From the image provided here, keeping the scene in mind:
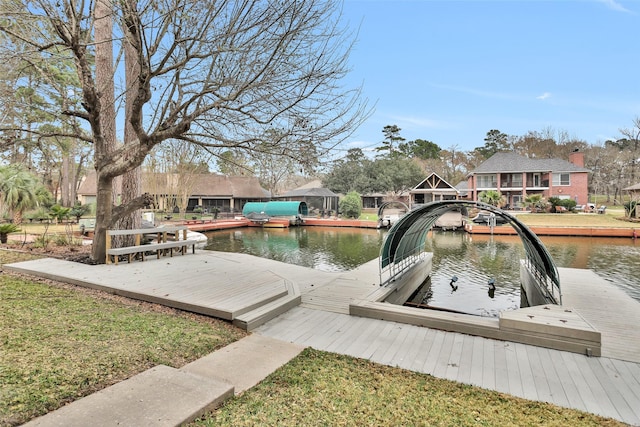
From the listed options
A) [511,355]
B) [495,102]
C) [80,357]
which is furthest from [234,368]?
[495,102]

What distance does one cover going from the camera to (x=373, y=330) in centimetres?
472

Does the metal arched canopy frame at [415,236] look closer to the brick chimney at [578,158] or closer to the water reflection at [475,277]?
the water reflection at [475,277]

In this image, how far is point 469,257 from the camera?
14.9 m

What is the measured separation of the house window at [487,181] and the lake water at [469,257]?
1929 centimetres

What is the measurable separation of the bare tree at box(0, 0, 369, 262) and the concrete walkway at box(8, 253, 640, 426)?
334 centimetres

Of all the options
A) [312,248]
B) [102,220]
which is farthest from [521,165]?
[102,220]

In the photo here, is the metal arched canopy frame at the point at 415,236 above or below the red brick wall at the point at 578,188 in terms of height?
below

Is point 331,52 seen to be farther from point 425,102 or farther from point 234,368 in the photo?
point 425,102

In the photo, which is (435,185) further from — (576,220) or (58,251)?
(58,251)

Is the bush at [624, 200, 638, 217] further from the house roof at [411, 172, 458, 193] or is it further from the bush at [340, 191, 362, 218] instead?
the bush at [340, 191, 362, 218]

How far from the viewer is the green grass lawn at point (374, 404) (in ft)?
8.31

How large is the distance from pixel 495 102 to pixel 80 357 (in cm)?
3977

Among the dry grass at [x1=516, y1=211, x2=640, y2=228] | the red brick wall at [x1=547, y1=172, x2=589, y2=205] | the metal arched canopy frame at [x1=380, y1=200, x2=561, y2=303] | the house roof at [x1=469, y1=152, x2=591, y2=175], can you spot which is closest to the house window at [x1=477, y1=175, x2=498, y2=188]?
the house roof at [x1=469, y1=152, x2=591, y2=175]

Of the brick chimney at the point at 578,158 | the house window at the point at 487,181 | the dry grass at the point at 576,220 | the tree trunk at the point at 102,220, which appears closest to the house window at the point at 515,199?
the house window at the point at 487,181
